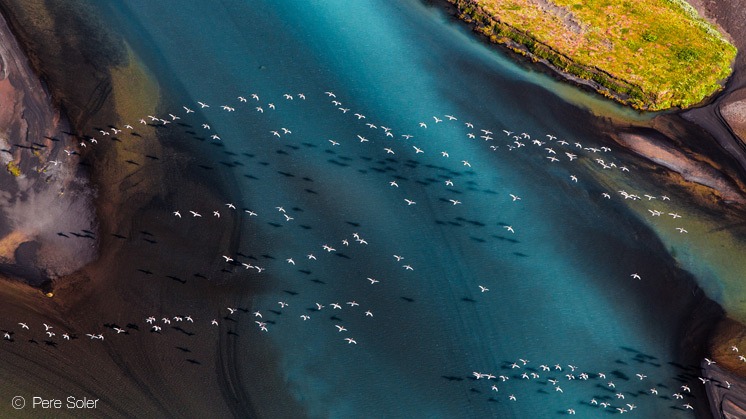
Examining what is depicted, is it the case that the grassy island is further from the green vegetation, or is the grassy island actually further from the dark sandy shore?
the green vegetation

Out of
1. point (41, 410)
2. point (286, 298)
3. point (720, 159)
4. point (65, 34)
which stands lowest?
point (41, 410)

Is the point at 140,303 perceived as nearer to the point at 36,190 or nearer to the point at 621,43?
the point at 36,190

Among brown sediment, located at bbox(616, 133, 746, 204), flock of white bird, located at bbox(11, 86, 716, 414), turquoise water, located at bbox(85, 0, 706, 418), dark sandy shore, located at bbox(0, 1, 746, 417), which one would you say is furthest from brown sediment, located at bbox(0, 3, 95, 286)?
brown sediment, located at bbox(616, 133, 746, 204)

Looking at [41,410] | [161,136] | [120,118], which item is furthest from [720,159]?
[41,410]

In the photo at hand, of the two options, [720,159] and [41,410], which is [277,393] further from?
[720,159]

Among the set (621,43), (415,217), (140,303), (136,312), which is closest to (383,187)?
(415,217)

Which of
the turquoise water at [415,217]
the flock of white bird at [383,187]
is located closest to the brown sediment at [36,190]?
the flock of white bird at [383,187]
